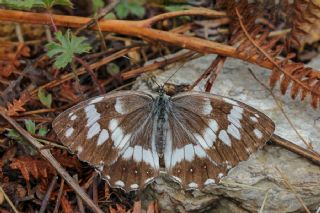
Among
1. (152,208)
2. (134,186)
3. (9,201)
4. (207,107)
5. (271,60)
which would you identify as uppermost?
(271,60)

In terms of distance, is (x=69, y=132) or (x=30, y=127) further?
(x=30, y=127)

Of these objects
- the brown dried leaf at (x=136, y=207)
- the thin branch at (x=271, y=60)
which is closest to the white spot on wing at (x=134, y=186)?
the brown dried leaf at (x=136, y=207)

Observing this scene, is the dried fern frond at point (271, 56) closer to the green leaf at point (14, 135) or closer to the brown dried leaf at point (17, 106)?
the brown dried leaf at point (17, 106)

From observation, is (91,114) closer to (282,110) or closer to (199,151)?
(199,151)

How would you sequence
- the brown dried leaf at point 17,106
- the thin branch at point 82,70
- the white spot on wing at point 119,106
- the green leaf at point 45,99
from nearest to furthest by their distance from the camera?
the white spot on wing at point 119,106 → the brown dried leaf at point 17,106 → the green leaf at point 45,99 → the thin branch at point 82,70

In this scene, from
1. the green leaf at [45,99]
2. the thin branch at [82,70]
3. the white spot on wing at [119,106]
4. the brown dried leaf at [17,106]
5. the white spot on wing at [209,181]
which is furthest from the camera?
the thin branch at [82,70]

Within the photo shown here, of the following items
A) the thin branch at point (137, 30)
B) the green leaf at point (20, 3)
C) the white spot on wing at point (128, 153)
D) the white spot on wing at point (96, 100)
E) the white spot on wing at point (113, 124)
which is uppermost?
the green leaf at point (20, 3)

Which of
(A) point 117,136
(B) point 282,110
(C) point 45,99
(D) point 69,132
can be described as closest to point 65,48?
(C) point 45,99

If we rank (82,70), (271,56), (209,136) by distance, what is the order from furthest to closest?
(82,70)
(271,56)
(209,136)

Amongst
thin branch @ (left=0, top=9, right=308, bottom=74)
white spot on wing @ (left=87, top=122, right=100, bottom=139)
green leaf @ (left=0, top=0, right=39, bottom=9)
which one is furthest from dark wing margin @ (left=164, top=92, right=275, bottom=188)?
green leaf @ (left=0, top=0, right=39, bottom=9)
